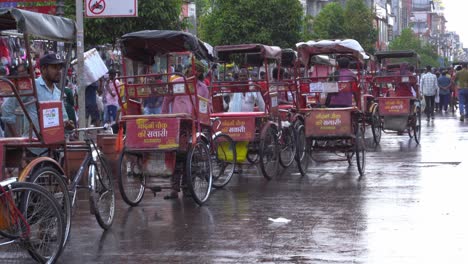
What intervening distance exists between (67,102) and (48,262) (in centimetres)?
1023

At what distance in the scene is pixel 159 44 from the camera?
37.0ft

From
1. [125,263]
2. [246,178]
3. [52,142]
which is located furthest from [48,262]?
[246,178]

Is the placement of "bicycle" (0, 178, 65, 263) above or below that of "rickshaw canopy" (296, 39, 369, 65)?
below

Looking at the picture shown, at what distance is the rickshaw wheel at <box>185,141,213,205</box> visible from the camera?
33.6 ft

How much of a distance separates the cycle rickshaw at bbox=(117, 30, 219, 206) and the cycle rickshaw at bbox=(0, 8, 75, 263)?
7.54ft

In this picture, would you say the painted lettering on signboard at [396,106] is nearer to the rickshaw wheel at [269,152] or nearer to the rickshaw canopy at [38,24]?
the rickshaw wheel at [269,152]

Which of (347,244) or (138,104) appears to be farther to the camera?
(138,104)

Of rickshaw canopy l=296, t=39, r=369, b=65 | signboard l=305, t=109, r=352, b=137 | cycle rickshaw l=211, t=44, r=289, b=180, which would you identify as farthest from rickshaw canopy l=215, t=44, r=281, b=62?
signboard l=305, t=109, r=352, b=137

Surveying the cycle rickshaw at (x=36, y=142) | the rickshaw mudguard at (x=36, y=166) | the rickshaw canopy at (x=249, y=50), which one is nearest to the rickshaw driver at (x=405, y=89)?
the rickshaw canopy at (x=249, y=50)

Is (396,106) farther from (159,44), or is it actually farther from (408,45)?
(408,45)

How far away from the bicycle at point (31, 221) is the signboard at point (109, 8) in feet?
25.5

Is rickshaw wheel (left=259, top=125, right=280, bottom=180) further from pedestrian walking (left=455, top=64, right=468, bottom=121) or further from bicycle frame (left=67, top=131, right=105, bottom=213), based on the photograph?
pedestrian walking (left=455, top=64, right=468, bottom=121)

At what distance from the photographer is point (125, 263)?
723cm

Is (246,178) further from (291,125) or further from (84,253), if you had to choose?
(84,253)
